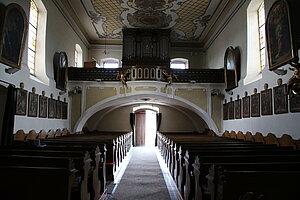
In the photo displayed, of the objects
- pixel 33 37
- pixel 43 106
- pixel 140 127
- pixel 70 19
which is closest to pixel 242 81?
pixel 43 106

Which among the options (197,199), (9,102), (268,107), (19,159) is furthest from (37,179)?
(268,107)

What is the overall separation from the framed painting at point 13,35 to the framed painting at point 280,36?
6318 millimetres

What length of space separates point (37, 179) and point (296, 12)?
5832 millimetres

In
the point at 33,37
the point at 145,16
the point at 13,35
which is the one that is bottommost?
the point at 13,35

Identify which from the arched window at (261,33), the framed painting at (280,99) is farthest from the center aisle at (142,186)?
the arched window at (261,33)

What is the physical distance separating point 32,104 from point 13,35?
245 centimetres

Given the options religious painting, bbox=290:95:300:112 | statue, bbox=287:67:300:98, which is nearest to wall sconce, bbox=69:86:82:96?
religious painting, bbox=290:95:300:112

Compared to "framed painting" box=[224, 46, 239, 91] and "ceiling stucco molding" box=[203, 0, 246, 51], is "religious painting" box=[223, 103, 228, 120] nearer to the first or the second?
"framed painting" box=[224, 46, 239, 91]

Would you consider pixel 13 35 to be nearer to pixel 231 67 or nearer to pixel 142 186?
pixel 142 186

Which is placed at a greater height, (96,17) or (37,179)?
(96,17)

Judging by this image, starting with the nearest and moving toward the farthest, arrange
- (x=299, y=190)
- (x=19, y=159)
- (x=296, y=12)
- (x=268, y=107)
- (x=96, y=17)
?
1. (x=299, y=190)
2. (x=19, y=159)
3. (x=296, y=12)
4. (x=268, y=107)
5. (x=96, y=17)

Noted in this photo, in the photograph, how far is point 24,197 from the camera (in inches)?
109

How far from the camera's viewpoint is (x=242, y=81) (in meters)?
9.34

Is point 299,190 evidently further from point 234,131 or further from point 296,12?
point 234,131
